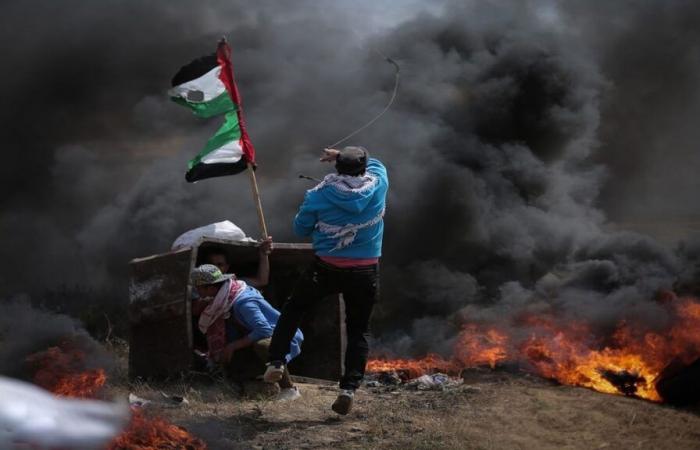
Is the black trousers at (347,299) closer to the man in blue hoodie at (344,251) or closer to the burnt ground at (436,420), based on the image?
the man in blue hoodie at (344,251)

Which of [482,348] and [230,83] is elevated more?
[230,83]

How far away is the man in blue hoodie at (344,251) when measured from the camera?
5941mm

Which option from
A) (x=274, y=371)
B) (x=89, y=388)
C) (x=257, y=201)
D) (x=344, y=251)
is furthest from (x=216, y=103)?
(x=89, y=388)

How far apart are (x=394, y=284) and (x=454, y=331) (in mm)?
3436

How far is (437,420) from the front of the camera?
19.9ft

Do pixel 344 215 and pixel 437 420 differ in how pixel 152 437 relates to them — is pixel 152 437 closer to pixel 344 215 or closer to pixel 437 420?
pixel 344 215

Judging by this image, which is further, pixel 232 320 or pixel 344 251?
pixel 232 320

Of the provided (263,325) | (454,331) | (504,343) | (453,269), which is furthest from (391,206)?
(263,325)

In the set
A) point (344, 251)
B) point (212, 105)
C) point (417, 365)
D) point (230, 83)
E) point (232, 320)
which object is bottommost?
point (417, 365)

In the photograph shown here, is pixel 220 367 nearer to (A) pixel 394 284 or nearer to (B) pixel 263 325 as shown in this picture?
(B) pixel 263 325

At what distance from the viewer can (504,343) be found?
904 centimetres

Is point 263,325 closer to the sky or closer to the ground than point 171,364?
closer to the sky

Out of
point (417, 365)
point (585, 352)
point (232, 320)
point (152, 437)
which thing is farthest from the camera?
point (417, 365)

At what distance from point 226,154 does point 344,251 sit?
186cm
